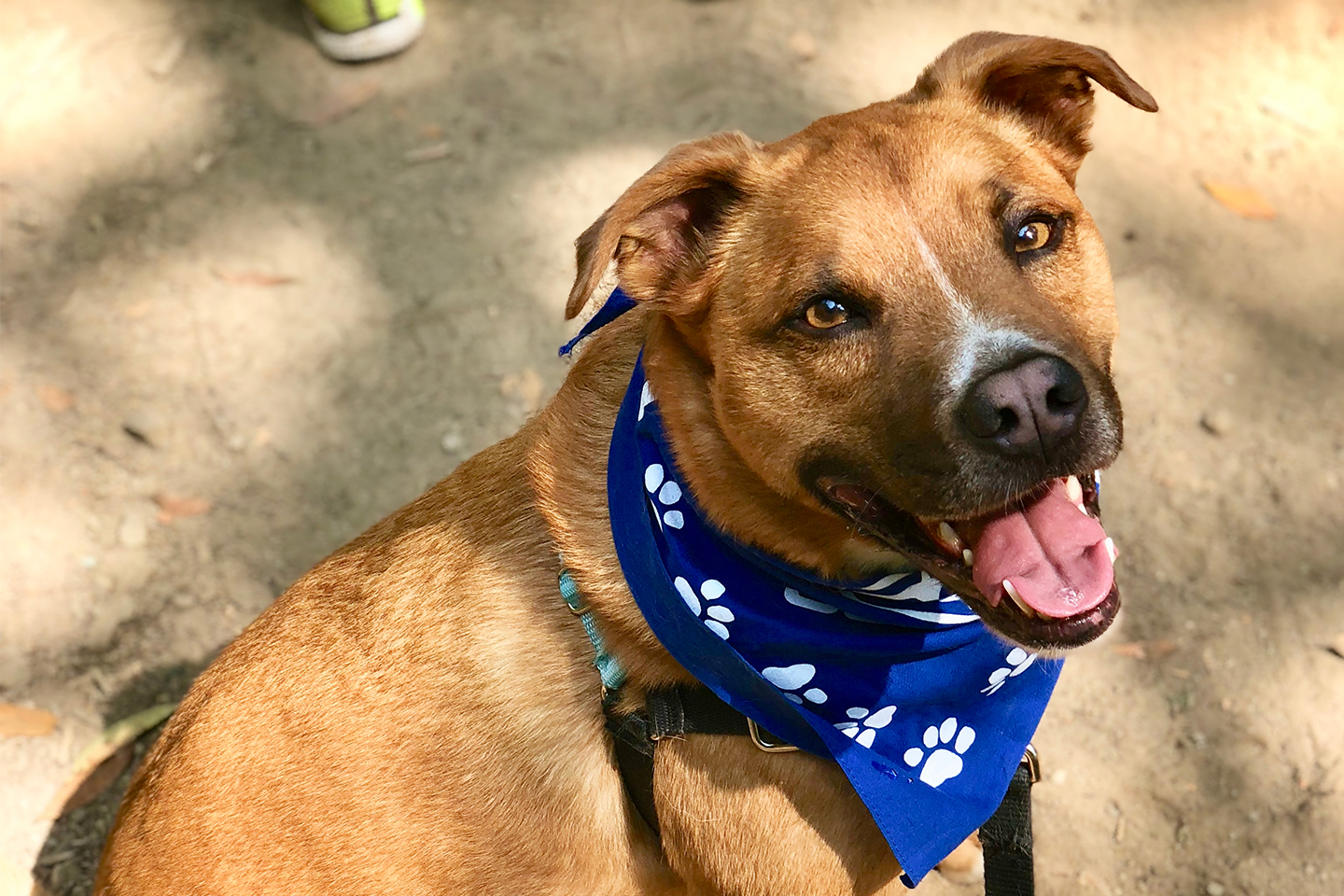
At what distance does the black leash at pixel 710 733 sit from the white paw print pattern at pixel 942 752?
10.9 inches

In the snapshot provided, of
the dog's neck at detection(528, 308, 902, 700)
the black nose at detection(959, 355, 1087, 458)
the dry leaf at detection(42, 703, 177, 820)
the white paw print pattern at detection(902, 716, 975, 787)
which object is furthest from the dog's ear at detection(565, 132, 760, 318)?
the dry leaf at detection(42, 703, 177, 820)

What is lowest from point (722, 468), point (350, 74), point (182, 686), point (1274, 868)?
point (182, 686)

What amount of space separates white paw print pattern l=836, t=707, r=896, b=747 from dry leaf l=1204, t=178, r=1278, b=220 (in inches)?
157

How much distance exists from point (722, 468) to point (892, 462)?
0.48 meters

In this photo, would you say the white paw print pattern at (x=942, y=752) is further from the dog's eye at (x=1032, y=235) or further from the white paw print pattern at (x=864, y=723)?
the dog's eye at (x=1032, y=235)

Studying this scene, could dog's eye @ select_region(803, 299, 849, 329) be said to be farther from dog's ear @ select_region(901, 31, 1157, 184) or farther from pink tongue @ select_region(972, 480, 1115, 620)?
dog's ear @ select_region(901, 31, 1157, 184)

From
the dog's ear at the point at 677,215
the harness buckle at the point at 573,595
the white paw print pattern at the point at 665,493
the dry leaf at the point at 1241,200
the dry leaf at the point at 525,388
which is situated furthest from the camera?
the dry leaf at the point at 1241,200

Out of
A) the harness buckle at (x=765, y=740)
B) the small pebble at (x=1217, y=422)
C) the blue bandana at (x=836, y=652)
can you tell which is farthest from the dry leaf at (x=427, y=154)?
the harness buckle at (x=765, y=740)

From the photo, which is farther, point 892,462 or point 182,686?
point 182,686

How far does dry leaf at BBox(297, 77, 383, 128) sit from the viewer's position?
6012 millimetres

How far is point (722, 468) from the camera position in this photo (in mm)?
2760

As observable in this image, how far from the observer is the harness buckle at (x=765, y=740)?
2.72 m

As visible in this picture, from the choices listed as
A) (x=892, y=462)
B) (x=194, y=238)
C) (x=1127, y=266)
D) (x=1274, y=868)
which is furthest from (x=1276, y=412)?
(x=194, y=238)

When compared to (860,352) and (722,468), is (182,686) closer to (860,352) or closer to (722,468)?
(722,468)
